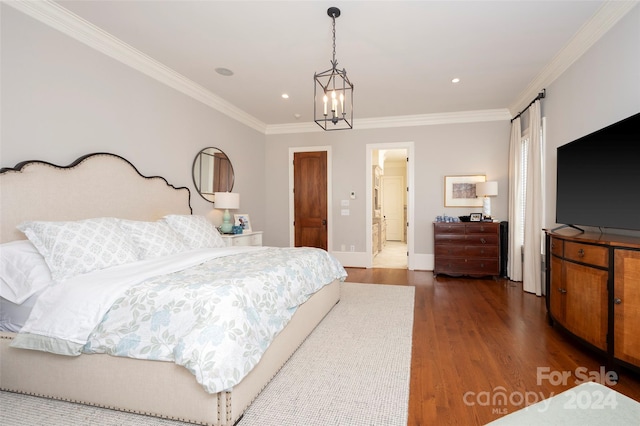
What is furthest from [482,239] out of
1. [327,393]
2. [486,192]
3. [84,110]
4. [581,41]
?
[84,110]

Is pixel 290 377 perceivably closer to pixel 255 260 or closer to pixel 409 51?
pixel 255 260

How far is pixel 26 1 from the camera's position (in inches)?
91.0

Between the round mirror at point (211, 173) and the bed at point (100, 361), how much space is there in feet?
3.96

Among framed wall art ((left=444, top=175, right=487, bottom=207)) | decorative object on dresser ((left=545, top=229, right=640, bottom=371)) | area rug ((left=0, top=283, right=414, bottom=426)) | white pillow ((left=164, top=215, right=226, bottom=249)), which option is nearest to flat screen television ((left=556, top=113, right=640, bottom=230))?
decorative object on dresser ((left=545, top=229, right=640, bottom=371))

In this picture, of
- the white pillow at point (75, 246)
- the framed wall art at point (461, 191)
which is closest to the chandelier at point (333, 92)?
the white pillow at point (75, 246)

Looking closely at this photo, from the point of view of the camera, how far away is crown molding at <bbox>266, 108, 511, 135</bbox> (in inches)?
202

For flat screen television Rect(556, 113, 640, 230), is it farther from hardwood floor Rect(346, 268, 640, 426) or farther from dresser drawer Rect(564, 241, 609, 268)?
hardwood floor Rect(346, 268, 640, 426)

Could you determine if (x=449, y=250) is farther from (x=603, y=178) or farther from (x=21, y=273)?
(x=21, y=273)

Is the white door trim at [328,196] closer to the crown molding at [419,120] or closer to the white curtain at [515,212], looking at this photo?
the crown molding at [419,120]

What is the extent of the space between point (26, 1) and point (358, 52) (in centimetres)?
279

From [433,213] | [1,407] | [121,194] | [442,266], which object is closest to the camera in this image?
[1,407]

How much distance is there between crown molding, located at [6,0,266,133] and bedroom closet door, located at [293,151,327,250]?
205 centimetres

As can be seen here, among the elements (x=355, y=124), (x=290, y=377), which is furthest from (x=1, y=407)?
(x=355, y=124)

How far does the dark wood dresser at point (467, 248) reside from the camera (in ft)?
15.7
